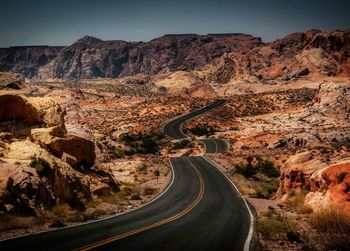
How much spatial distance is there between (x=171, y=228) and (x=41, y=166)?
768 centimetres

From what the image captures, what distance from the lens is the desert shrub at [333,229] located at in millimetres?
11203

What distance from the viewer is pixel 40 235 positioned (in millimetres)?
12578

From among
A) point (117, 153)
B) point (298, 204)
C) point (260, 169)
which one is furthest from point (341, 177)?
point (117, 153)

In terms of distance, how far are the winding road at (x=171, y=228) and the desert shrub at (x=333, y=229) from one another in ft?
9.01

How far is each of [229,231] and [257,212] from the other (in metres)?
6.82

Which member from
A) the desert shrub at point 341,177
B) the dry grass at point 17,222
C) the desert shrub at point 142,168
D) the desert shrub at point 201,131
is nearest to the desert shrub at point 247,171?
the desert shrub at point 142,168

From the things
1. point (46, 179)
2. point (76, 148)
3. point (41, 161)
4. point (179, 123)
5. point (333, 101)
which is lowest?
point (179, 123)

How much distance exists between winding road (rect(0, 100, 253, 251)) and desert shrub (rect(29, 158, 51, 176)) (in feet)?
14.3

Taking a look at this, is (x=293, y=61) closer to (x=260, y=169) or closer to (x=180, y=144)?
(x=180, y=144)

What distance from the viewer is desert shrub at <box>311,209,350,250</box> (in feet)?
36.8

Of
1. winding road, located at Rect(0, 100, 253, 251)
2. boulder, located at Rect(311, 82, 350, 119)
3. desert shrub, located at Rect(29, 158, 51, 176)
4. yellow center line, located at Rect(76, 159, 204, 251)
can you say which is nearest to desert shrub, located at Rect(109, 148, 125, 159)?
winding road, located at Rect(0, 100, 253, 251)

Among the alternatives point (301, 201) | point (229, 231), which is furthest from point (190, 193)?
point (229, 231)

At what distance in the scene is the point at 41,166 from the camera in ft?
60.1

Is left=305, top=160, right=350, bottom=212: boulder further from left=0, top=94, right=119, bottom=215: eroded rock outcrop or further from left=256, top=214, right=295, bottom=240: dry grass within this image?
left=0, top=94, right=119, bottom=215: eroded rock outcrop
